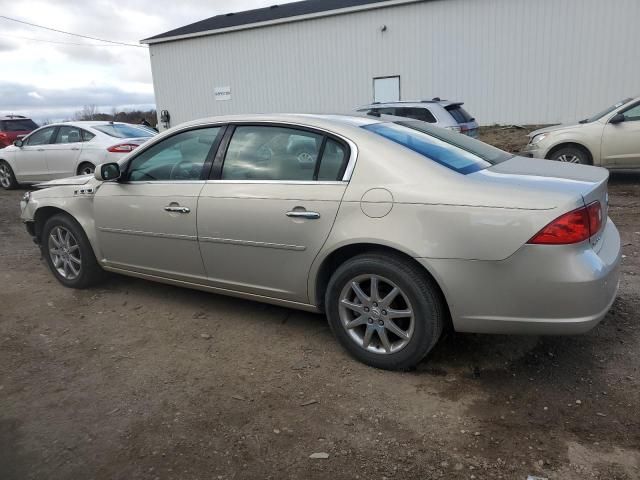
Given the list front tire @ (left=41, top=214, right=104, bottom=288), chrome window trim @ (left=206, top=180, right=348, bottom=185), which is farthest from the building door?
chrome window trim @ (left=206, top=180, right=348, bottom=185)

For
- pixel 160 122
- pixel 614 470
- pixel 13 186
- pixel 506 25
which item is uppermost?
pixel 506 25

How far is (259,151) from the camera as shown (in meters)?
3.69

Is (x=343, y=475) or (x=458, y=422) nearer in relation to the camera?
(x=343, y=475)

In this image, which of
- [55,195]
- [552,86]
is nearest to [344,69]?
[552,86]

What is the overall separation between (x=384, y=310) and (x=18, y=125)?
726 inches

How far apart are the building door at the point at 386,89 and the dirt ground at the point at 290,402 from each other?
1637 cm

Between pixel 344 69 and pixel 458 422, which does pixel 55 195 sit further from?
pixel 344 69

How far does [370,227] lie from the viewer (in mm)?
3070

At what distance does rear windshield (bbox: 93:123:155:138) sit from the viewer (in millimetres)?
9984

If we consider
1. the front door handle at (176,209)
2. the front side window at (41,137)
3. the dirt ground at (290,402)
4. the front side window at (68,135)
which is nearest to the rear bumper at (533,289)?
the dirt ground at (290,402)

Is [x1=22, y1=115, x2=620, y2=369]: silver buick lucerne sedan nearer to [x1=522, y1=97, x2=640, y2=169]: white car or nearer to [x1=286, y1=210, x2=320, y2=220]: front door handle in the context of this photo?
[x1=286, y1=210, x2=320, y2=220]: front door handle

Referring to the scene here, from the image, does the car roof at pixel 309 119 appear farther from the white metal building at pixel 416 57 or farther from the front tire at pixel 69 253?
the white metal building at pixel 416 57

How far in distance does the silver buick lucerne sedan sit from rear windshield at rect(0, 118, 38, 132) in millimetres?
15649

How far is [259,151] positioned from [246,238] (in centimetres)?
61
